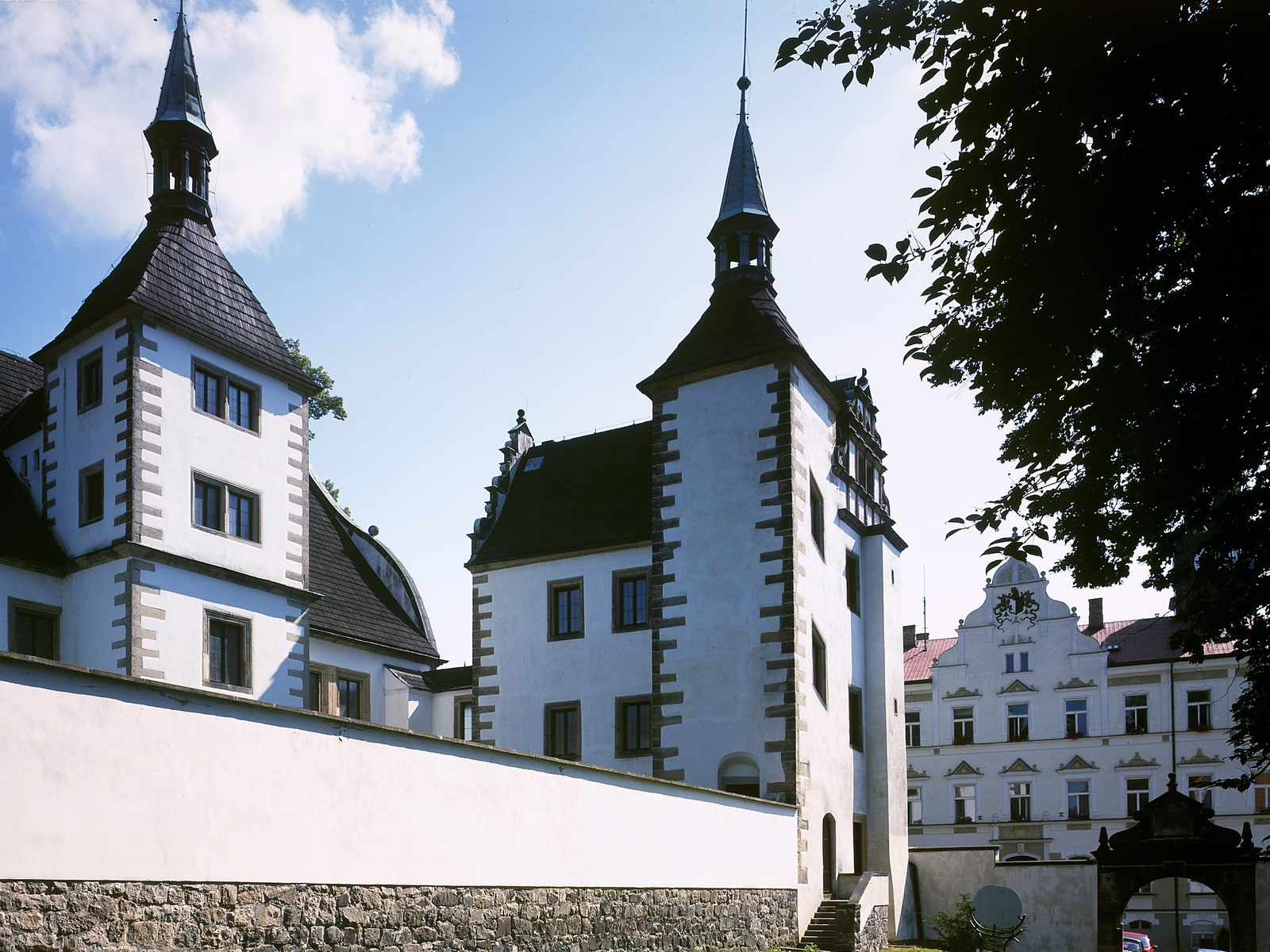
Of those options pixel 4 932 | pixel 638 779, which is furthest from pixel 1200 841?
pixel 4 932

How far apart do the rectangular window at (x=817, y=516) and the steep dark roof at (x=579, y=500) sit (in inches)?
159

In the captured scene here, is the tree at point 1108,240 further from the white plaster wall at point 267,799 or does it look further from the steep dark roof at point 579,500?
the steep dark roof at point 579,500

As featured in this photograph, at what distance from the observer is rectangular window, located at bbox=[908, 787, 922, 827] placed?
175 feet

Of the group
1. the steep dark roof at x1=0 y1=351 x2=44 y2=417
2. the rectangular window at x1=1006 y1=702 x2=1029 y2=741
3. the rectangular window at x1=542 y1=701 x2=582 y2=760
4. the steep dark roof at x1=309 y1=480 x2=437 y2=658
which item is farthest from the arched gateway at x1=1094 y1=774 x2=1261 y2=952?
A: the steep dark roof at x1=0 y1=351 x2=44 y2=417

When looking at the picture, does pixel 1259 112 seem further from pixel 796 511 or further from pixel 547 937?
pixel 796 511

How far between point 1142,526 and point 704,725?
19290 mm

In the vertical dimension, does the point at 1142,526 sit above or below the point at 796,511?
below

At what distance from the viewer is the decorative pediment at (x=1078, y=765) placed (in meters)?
50.5

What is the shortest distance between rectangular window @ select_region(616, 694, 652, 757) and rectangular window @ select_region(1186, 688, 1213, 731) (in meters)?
28.6

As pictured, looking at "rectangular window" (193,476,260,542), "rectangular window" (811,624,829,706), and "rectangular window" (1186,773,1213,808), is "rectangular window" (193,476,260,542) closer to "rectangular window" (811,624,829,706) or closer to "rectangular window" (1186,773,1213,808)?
"rectangular window" (811,624,829,706)

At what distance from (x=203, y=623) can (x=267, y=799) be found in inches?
538

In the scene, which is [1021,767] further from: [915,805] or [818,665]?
[818,665]

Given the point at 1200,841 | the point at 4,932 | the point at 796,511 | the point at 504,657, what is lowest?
the point at 1200,841

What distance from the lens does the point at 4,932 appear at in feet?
33.8
